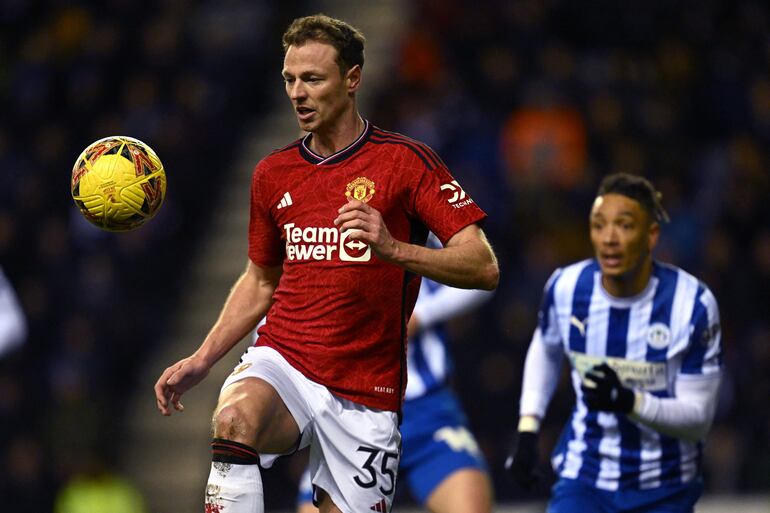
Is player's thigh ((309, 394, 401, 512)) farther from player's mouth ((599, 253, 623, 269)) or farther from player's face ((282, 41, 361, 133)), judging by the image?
player's mouth ((599, 253, 623, 269))

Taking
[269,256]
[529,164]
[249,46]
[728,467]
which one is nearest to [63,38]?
[249,46]

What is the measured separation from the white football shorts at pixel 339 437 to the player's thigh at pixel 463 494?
71.2 inches

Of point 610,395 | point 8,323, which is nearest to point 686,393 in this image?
point 610,395

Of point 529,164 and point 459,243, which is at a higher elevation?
point 529,164

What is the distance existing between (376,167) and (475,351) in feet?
17.7

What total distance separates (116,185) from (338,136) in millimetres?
847

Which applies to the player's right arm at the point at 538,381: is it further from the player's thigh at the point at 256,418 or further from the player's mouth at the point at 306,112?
the player's mouth at the point at 306,112

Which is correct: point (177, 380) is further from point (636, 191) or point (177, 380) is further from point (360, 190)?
point (636, 191)

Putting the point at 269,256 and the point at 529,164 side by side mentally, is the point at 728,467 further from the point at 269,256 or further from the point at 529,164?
the point at 269,256

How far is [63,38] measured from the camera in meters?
14.0

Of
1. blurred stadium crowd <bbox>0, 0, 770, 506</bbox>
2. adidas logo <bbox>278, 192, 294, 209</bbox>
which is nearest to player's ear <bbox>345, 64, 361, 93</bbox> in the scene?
adidas logo <bbox>278, 192, 294, 209</bbox>

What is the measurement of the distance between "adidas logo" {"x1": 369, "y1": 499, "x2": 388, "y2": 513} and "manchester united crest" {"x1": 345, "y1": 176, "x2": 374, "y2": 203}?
111 centimetres

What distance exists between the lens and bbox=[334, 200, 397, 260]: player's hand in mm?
4363

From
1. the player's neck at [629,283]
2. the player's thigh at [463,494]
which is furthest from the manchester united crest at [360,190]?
the player's thigh at [463,494]
